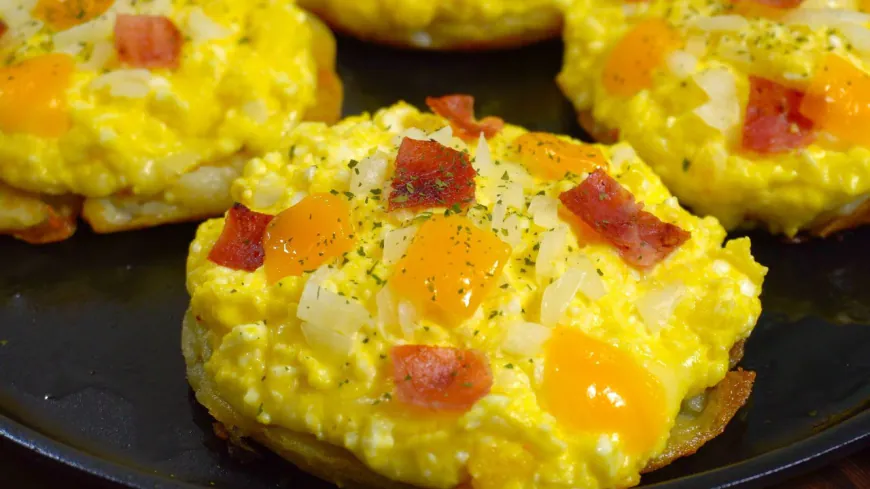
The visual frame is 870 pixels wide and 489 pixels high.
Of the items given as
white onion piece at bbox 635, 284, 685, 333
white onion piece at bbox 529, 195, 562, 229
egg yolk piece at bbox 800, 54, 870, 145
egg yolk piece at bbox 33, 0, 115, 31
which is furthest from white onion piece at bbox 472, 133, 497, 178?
egg yolk piece at bbox 33, 0, 115, 31

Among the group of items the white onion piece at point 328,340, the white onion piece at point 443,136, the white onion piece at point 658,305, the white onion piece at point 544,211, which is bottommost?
the white onion piece at point 328,340

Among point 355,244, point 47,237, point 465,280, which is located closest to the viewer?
point 465,280

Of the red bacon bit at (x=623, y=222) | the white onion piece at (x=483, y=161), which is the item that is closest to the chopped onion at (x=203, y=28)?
the white onion piece at (x=483, y=161)

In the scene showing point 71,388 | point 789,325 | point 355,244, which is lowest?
point 71,388

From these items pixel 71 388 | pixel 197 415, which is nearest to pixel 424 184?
pixel 197 415

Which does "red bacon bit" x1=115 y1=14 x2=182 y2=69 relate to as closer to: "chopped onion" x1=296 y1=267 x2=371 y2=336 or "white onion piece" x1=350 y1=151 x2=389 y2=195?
"white onion piece" x1=350 y1=151 x2=389 y2=195

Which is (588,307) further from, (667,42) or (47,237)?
(47,237)

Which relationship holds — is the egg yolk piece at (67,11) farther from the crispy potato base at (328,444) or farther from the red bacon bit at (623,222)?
the red bacon bit at (623,222)
